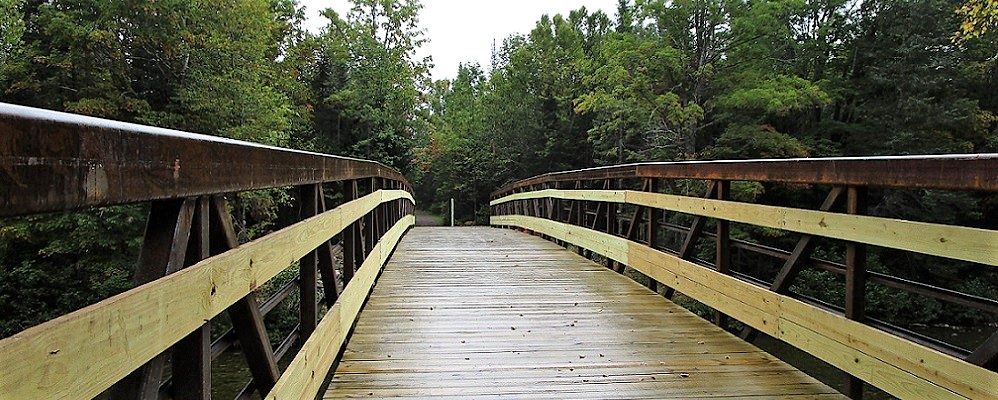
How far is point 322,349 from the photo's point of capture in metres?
2.65

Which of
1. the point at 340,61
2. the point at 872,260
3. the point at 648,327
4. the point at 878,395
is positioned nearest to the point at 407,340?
the point at 648,327

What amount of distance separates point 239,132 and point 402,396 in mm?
15174

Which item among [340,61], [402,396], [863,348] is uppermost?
[340,61]

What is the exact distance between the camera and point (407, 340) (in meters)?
3.57

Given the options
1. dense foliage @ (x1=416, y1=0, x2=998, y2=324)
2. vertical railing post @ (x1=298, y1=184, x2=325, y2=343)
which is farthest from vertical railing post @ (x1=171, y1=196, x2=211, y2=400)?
dense foliage @ (x1=416, y1=0, x2=998, y2=324)

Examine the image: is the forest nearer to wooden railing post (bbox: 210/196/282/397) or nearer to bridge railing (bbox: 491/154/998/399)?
bridge railing (bbox: 491/154/998/399)

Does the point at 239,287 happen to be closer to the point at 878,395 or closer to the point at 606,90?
the point at 878,395

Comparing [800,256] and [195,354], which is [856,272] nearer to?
[800,256]

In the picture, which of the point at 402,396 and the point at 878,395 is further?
the point at 878,395

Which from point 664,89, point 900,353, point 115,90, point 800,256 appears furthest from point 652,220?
point 664,89

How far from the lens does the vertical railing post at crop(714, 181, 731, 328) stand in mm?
3771

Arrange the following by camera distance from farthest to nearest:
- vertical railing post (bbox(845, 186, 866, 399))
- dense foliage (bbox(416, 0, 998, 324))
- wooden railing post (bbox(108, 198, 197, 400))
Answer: dense foliage (bbox(416, 0, 998, 324)) < vertical railing post (bbox(845, 186, 866, 399)) < wooden railing post (bbox(108, 198, 197, 400))

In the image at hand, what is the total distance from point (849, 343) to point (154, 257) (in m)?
2.33

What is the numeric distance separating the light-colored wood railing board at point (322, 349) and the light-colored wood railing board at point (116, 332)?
51cm
